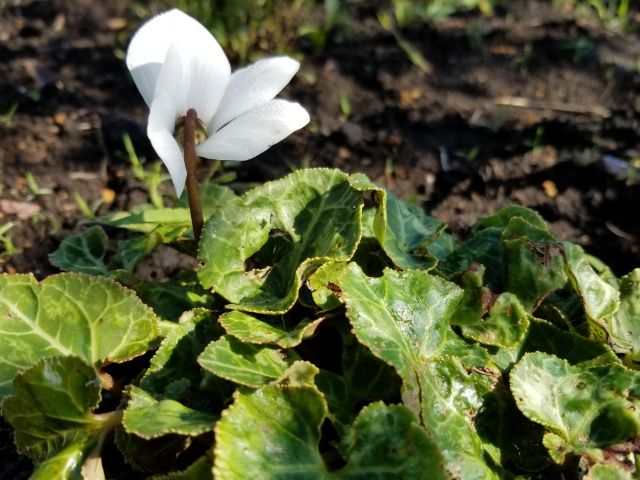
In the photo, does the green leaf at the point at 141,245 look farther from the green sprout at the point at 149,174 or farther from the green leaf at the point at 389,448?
the green leaf at the point at 389,448

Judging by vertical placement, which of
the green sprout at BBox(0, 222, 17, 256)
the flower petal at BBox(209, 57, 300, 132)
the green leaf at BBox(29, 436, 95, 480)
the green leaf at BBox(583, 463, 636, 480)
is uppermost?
the flower petal at BBox(209, 57, 300, 132)

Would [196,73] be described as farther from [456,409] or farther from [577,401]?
[577,401]

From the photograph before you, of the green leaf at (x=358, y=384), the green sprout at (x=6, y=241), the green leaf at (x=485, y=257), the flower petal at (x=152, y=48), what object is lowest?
the green sprout at (x=6, y=241)

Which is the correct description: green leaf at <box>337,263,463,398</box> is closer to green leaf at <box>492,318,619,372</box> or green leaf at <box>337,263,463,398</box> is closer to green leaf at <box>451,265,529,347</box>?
green leaf at <box>451,265,529,347</box>

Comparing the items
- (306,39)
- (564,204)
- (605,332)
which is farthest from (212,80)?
(306,39)

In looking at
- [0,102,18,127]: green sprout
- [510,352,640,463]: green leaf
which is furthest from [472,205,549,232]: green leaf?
[0,102,18,127]: green sprout

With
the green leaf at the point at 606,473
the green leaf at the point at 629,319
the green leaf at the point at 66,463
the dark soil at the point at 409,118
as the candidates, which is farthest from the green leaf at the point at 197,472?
the dark soil at the point at 409,118
